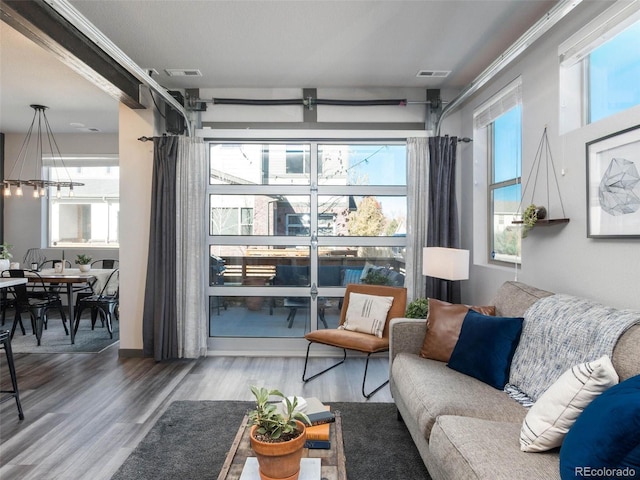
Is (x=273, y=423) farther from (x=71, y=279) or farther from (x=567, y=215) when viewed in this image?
(x=71, y=279)

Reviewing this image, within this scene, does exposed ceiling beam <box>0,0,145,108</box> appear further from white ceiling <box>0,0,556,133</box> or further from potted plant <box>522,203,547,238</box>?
potted plant <box>522,203,547,238</box>

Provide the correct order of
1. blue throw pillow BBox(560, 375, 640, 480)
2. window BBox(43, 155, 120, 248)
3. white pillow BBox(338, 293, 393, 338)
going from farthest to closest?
window BBox(43, 155, 120, 248) < white pillow BBox(338, 293, 393, 338) < blue throw pillow BBox(560, 375, 640, 480)

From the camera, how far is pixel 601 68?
8.15 feet

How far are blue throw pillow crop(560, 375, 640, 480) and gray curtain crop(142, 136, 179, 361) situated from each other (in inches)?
140

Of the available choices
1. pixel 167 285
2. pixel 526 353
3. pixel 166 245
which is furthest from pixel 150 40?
pixel 526 353

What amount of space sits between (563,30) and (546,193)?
3.48ft

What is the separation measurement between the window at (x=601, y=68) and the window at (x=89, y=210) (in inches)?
254

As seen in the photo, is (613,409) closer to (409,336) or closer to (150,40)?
(409,336)

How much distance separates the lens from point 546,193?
285 cm

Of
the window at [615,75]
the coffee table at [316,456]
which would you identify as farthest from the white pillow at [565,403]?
→ the window at [615,75]

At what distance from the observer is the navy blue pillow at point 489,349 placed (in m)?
2.27

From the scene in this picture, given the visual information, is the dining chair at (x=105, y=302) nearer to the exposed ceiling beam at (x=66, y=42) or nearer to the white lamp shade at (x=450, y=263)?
the exposed ceiling beam at (x=66, y=42)

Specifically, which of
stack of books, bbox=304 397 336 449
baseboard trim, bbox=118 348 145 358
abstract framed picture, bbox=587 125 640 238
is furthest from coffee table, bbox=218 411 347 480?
baseboard trim, bbox=118 348 145 358

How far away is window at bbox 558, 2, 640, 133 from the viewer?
2.22m
